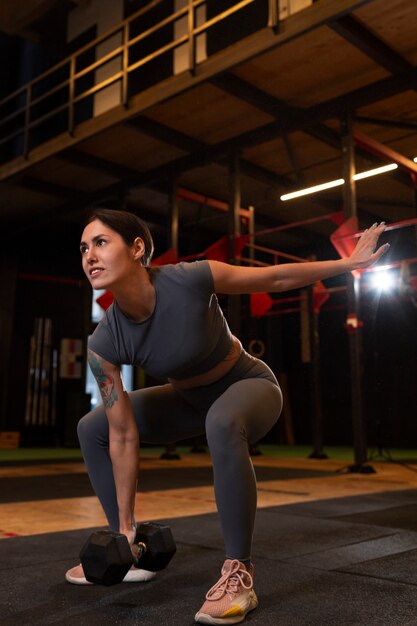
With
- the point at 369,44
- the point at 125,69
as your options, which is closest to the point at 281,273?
the point at 369,44

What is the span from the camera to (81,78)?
24.3ft

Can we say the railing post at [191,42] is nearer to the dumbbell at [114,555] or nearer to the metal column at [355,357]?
the metal column at [355,357]

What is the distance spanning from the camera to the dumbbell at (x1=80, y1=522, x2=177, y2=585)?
1.31 m

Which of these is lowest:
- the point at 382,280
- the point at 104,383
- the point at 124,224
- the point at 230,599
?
the point at 230,599

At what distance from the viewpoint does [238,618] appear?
1.22m

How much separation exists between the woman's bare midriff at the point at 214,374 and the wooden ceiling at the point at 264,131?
3467 mm

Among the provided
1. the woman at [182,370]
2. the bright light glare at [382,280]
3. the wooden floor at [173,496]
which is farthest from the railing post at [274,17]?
the woman at [182,370]

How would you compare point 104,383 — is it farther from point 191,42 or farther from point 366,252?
point 191,42

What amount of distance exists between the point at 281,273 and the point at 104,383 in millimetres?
533

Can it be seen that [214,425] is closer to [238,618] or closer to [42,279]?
[238,618]

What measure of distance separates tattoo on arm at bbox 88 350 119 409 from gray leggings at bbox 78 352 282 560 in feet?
0.30

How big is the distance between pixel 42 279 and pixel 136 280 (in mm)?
8161

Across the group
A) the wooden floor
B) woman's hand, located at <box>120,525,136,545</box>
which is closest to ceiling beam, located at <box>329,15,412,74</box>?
the wooden floor

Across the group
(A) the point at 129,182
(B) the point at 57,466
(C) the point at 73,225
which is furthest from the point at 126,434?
(C) the point at 73,225
